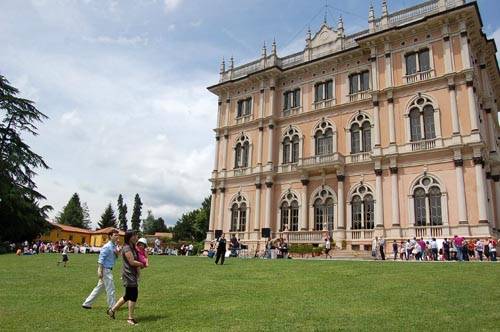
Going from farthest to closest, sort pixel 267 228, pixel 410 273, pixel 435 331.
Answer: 1. pixel 267 228
2. pixel 410 273
3. pixel 435 331

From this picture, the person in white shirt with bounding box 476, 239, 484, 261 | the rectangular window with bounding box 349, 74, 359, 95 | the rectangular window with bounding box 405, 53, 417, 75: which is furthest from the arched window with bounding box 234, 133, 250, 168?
the person in white shirt with bounding box 476, 239, 484, 261

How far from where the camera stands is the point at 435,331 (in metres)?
6.75

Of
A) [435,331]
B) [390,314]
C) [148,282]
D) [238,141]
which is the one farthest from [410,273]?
[238,141]

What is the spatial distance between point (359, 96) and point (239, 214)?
47.3 ft

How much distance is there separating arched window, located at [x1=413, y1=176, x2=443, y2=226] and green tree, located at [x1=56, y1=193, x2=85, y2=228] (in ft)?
295

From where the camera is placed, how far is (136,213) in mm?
110875

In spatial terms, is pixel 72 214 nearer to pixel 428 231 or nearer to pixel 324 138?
pixel 324 138

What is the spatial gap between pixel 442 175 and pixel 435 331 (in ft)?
74.6

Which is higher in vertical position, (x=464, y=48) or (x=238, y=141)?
(x=464, y=48)

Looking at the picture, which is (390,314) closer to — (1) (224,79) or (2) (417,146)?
(2) (417,146)

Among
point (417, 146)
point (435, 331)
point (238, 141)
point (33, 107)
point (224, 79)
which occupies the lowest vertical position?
point (435, 331)

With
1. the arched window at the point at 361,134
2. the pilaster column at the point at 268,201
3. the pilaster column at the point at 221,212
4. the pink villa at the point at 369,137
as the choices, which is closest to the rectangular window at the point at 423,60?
the pink villa at the point at 369,137

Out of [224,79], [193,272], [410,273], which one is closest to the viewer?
[410,273]

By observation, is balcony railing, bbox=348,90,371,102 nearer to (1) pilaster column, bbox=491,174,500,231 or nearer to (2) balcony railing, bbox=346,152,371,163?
(2) balcony railing, bbox=346,152,371,163
